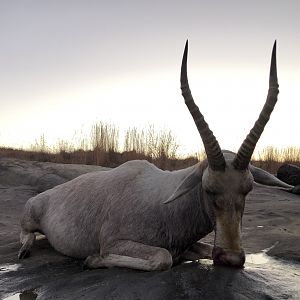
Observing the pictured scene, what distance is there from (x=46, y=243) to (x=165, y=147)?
11.4m

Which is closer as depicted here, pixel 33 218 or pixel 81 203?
pixel 81 203

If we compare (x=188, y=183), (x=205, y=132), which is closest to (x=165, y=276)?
(x=188, y=183)

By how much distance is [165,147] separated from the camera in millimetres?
16938

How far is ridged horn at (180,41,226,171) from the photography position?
3684 millimetres

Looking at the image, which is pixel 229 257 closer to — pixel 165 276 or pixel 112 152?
pixel 165 276

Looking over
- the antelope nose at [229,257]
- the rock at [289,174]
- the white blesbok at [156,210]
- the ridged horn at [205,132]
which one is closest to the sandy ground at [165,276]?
the antelope nose at [229,257]

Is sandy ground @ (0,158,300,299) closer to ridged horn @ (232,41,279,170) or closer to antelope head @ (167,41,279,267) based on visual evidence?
antelope head @ (167,41,279,267)

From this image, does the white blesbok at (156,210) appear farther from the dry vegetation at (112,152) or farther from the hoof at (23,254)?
the dry vegetation at (112,152)

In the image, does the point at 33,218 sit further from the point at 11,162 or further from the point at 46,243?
the point at 11,162

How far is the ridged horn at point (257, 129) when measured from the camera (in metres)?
3.67

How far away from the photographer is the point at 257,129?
3734mm

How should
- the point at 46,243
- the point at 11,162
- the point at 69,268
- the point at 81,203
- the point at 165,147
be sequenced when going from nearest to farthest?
1. the point at 69,268
2. the point at 81,203
3. the point at 46,243
4. the point at 11,162
5. the point at 165,147

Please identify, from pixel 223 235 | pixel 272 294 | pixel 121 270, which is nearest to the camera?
pixel 272 294

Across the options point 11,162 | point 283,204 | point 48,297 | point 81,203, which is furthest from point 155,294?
point 11,162
